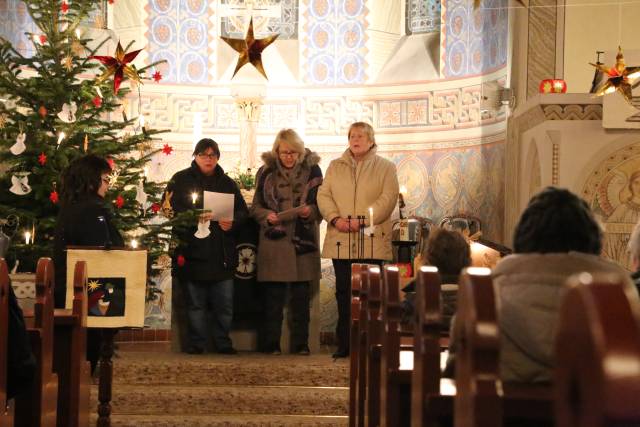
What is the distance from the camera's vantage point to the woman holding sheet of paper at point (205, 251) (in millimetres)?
7613

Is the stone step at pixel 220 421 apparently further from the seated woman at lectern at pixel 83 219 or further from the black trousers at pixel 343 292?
the black trousers at pixel 343 292

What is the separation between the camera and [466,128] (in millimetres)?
10992

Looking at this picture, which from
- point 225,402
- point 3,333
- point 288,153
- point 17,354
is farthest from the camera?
point 288,153

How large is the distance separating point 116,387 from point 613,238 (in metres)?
3.58

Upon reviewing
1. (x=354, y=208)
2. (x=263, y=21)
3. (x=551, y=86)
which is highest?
(x=263, y=21)

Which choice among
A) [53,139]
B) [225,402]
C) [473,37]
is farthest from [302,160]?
[473,37]

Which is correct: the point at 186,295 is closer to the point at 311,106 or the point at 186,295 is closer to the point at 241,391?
the point at 241,391

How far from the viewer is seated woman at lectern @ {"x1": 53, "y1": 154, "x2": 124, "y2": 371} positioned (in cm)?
568

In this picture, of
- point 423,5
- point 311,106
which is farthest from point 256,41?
point 423,5

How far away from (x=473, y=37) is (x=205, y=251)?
184 inches

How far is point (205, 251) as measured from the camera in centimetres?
761

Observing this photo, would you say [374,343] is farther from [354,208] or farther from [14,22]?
[14,22]

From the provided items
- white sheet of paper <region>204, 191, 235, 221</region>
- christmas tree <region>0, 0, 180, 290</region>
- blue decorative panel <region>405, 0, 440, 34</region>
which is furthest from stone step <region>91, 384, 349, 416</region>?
blue decorative panel <region>405, 0, 440, 34</region>

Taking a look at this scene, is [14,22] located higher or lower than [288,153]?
higher
